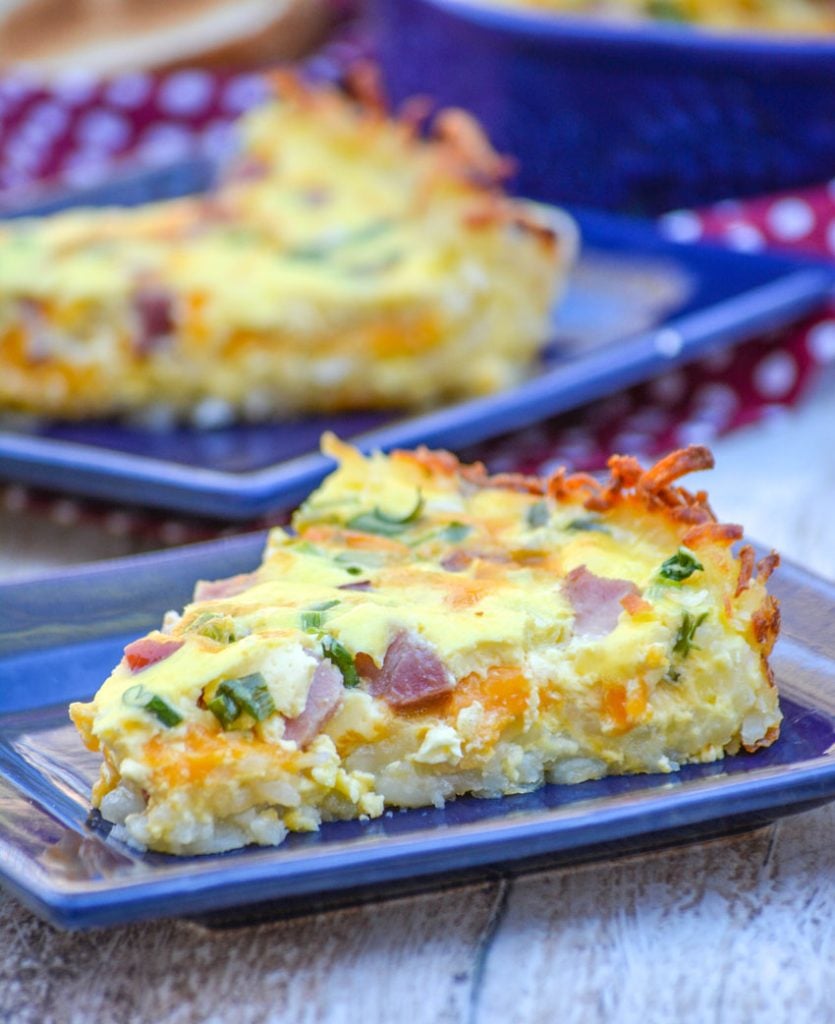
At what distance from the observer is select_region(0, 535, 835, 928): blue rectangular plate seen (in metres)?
1.78

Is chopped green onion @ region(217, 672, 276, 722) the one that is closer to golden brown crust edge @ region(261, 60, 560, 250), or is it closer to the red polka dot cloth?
the red polka dot cloth

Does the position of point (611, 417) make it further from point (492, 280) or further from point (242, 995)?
point (242, 995)

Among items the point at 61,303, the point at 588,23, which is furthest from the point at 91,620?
the point at 588,23

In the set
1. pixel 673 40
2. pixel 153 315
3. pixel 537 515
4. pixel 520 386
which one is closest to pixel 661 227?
pixel 673 40

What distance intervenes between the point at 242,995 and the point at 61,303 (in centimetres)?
198

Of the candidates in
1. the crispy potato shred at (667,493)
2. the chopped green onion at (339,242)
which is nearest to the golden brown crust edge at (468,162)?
the chopped green onion at (339,242)

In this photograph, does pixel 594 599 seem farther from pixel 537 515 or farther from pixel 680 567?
pixel 537 515

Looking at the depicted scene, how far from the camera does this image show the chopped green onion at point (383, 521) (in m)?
2.42

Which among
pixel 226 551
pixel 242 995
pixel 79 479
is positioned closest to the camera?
pixel 242 995

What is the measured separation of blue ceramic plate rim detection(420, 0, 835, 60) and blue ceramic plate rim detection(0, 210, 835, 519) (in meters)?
0.44

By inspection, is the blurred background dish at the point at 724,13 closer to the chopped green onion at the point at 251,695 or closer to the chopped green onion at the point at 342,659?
the chopped green onion at the point at 342,659

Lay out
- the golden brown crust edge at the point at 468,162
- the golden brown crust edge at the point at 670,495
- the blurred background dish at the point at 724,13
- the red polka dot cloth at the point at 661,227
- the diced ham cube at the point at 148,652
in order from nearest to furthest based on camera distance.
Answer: the diced ham cube at the point at 148,652
the golden brown crust edge at the point at 670,495
the red polka dot cloth at the point at 661,227
the golden brown crust edge at the point at 468,162
the blurred background dish at the point at 724,13

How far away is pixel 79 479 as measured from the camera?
3170 mm

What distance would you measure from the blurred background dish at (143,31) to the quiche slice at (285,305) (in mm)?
2164
